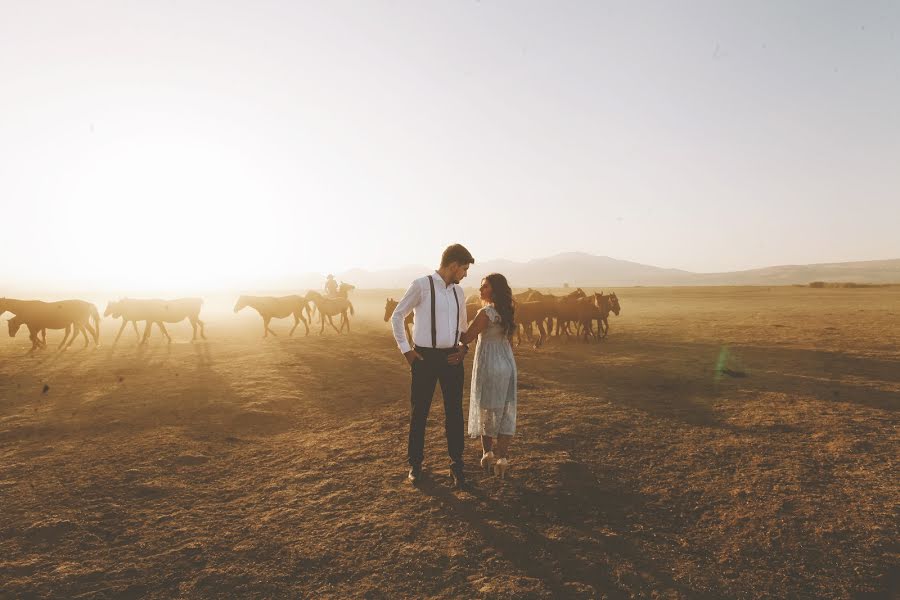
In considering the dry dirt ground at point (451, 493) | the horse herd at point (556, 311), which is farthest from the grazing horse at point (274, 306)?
the dry dirt ground at point (451, 493)

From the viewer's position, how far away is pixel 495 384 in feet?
16.0

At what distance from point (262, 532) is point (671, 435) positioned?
5574 mm

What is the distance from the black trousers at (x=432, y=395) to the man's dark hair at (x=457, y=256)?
94 centimetres

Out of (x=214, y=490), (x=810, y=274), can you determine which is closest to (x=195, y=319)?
(x=214, y=490)

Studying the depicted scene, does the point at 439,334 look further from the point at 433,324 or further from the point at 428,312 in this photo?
the point at 428,312

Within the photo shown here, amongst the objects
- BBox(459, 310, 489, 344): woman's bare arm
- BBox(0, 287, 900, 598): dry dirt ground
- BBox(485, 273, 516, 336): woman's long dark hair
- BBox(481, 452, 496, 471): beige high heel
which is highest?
BBox(485, 273, 516, 336): woman's long dark hair

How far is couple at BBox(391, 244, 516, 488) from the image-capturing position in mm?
4727

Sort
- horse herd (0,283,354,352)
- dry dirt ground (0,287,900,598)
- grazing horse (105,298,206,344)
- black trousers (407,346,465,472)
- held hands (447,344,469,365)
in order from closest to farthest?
dry dirt ground (0,287,900,598), held hands (447,344,469,365), black trousers (407,346,465,472), horse herd (0,283,354,352), grazing horse (105,298,206,344)

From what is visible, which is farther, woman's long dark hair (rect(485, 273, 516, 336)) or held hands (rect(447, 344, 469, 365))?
woman's long dark hair (rect(485, 273, 516, 336))

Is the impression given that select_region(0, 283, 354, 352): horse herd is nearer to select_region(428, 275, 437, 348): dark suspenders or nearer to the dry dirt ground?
the dry dirt ground

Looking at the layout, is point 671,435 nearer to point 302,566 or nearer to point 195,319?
point 302,566

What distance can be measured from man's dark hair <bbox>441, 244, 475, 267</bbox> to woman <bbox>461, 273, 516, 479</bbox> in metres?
0.30

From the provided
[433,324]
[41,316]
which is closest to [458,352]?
[433,324]

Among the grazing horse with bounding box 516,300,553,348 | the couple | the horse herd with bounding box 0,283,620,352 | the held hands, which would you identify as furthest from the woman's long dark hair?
the grazing horse with bounding box 516,300,553,348
